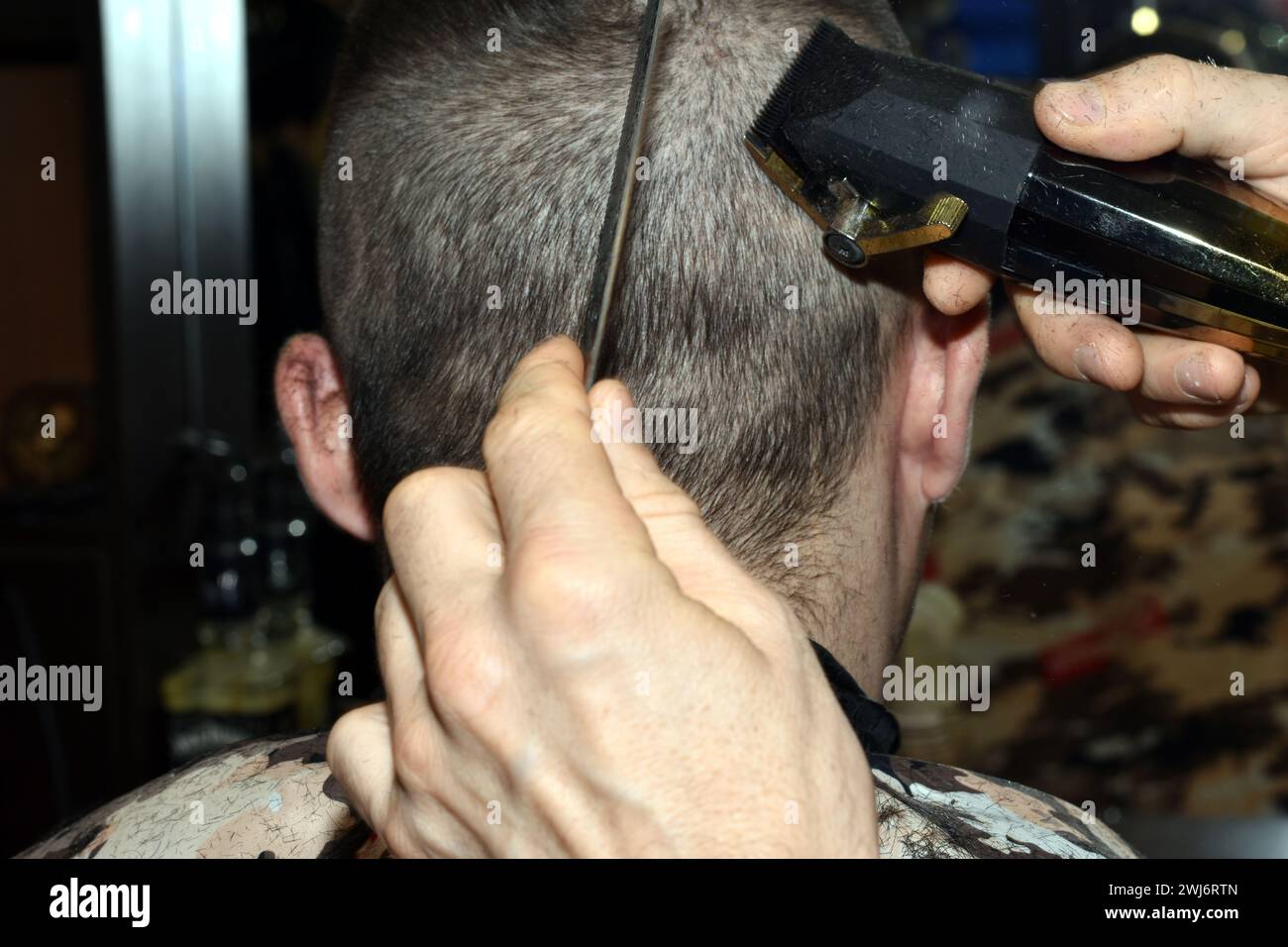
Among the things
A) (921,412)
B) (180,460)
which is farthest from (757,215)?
(180,460)

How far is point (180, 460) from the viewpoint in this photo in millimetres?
2344

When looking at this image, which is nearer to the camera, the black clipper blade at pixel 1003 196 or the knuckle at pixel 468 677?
the knuckle at pixel 468 677

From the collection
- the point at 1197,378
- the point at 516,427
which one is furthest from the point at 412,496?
the point at 1197,378

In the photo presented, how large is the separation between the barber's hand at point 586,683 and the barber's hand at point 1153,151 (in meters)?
0.43

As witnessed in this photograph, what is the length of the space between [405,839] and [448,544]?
0.60 ft

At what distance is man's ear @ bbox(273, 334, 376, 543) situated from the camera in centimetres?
114

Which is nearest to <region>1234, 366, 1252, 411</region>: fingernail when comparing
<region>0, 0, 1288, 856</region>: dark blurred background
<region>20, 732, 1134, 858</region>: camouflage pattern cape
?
<region>20, 732, 1134, 858</region>: camouflage pattern cape

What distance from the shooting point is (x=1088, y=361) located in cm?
104

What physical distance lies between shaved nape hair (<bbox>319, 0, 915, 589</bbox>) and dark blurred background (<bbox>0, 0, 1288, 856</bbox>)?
4.19 feet

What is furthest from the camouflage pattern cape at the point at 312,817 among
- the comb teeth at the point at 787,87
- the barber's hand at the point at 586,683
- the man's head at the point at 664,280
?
the comb teeth at the point at 787,87

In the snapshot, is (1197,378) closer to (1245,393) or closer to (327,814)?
(1245,393)

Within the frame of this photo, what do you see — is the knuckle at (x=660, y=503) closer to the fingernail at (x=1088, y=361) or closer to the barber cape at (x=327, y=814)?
the barber cape at (x=327, y=814)

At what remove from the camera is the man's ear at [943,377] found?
3.49 feet

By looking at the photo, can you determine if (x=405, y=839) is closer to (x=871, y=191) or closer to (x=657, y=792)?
(x=657, y=792)
